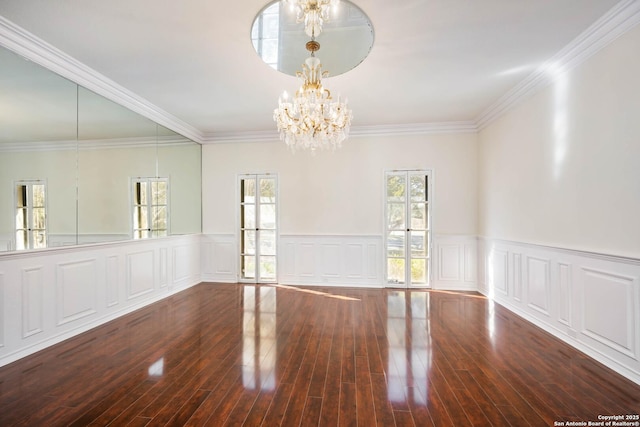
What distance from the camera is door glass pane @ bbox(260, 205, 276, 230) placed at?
6.01m

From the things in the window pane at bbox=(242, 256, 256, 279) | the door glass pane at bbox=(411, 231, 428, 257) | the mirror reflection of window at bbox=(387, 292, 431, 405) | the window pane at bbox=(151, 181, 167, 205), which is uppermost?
the window pane at bbox=(151, 181, 167, 205)

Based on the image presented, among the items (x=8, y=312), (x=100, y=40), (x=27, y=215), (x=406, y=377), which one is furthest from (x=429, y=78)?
(x=8, y=312)

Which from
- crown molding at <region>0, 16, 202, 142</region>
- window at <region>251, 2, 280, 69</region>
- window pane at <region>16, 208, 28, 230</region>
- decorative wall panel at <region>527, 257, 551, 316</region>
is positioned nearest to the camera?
window at <region>251, 2, 280, 69</region>

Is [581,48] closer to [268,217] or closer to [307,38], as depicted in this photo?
[307,38]

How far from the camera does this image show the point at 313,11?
249cm

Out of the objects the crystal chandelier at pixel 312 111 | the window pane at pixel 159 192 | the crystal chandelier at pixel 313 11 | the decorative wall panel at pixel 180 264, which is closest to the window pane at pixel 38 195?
the window pane at pixel 159 192

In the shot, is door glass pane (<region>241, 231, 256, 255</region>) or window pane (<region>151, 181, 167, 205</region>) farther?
door glass pane (<region>241, 231, 256, 255</region>)

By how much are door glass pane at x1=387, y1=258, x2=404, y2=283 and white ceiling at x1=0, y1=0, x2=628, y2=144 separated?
2.84 metres

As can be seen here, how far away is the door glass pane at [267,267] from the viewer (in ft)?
19.8

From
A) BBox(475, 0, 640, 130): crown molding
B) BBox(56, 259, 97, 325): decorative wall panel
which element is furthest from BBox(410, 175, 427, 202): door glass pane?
BBox(56, 259, 97, 325): decorative wall panel

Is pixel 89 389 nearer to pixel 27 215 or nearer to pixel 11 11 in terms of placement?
pixel 27 215

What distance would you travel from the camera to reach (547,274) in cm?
353

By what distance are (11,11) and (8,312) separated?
2657 millimetres

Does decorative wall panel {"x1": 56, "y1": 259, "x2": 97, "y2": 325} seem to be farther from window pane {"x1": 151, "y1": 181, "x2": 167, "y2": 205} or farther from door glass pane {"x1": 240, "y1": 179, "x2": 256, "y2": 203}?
door glass pane {"x1": 240, "y1": 179, "x2": 256, "y2": 203}
